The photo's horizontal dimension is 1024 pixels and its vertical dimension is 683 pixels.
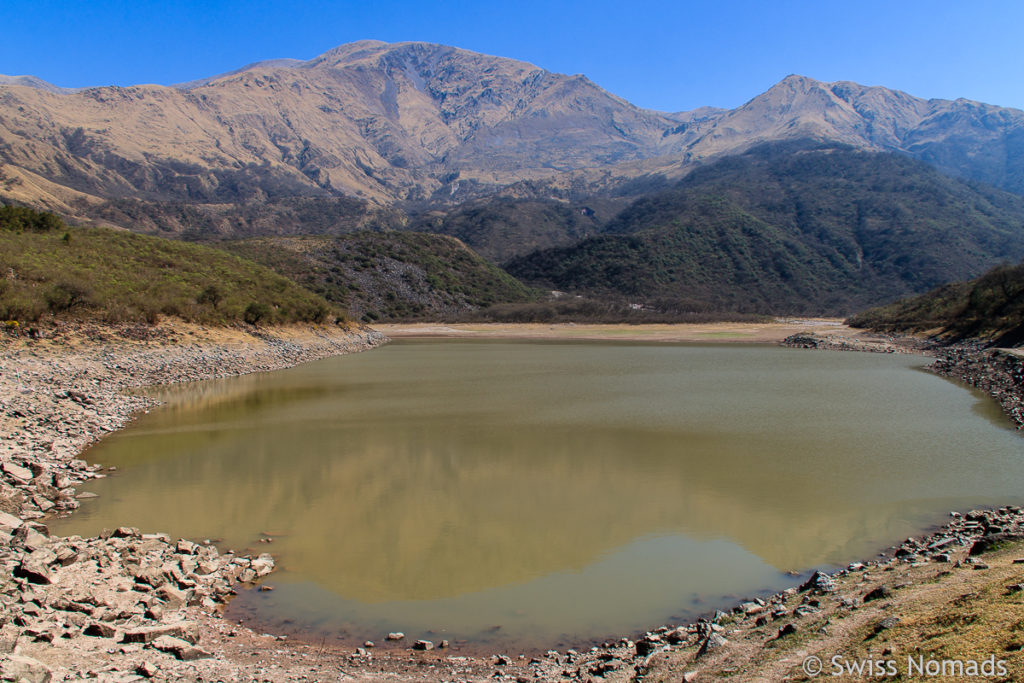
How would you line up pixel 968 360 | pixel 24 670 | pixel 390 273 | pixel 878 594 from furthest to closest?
pixel 390 273 < pixel 968 360 < pixel 878 594 < pixel 24 670

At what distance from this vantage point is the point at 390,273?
251 ft

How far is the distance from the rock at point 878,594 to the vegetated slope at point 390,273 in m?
63.8

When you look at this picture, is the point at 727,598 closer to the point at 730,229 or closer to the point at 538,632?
the point at 538,632

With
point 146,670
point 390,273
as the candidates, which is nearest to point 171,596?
point 146,670

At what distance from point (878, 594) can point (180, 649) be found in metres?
5.87

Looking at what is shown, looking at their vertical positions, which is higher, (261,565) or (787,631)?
(787,631)

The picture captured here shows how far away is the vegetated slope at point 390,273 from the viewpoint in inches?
2712

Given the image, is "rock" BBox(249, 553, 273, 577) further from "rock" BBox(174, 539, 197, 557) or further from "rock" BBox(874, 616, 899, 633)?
"rock" BBox(874, 616, 899, 633)

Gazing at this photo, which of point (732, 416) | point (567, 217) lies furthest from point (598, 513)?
point (567, 217)

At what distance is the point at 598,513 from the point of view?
962 cm

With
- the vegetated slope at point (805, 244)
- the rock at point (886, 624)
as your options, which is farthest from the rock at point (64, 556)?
the vegetated slope at point (805, 244)

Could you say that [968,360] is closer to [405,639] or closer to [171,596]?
[405,639]

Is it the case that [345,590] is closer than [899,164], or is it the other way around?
[345,590]

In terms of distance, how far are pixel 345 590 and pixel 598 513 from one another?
407cm
